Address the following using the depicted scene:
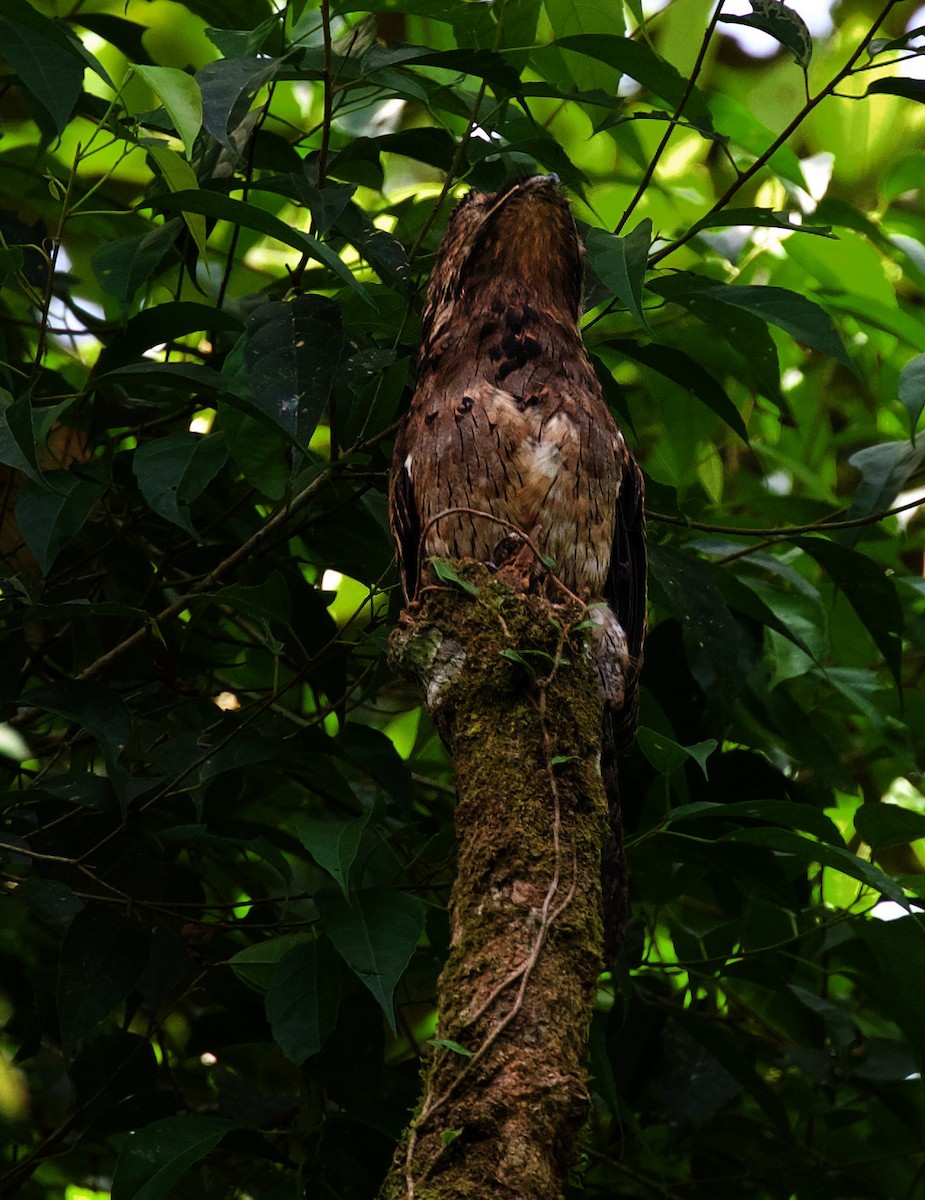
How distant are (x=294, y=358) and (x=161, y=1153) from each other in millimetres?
980

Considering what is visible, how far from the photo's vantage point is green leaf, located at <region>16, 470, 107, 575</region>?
1659 millimetres

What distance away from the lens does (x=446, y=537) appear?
152 centimetres

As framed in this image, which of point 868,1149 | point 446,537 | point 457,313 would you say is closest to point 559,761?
point 446,537

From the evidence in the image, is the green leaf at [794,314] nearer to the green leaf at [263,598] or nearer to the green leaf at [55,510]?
the green leaf at [263,598]

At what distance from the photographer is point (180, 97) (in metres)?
1.40

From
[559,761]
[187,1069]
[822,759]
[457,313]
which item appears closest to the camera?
[559,761]

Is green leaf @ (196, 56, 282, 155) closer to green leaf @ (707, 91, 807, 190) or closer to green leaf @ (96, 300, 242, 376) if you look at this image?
green leaf @ (96, 300, 242, 376)

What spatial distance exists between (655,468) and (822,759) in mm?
635

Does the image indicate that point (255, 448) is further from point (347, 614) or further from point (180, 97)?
point (347, 614)

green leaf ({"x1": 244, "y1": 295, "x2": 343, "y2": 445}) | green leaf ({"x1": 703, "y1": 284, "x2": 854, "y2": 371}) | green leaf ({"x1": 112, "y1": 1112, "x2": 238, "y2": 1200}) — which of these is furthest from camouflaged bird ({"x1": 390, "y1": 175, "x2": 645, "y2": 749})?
green leaf ({"x1": 112, "y1": 1112, "x2": 238, "y2": 1200})

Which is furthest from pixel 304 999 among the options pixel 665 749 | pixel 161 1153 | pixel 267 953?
pixel 665 749

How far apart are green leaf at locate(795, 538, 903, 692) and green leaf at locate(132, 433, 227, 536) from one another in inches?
34.3

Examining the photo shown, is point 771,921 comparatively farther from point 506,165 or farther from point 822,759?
point 506,165

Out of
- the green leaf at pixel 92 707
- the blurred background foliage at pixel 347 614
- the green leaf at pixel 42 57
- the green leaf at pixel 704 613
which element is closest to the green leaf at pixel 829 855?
the blurred background foliage at pixel 347 614
